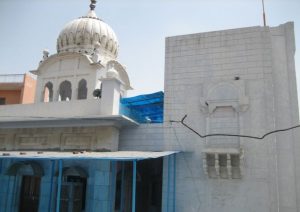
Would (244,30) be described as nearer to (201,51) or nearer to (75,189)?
(201,51)

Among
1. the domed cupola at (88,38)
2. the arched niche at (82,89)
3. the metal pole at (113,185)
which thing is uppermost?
the domed cupola at (88,38)

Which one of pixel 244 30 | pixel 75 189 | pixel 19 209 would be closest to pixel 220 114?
pixel 244 30

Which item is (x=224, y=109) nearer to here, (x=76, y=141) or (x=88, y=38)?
(x=76, y=141)

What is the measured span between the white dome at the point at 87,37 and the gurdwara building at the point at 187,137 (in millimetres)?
4105

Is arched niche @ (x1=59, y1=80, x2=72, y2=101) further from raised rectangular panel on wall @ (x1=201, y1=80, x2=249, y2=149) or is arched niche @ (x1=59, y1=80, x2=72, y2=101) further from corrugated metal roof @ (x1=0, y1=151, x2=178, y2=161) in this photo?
raised rectangular panel on wall @ (x1=201, y1=80, x2=249, y2=149)

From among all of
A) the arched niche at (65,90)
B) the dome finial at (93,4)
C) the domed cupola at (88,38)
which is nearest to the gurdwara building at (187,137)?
the arched niche at (65,90)

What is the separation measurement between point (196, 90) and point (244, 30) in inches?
89.9

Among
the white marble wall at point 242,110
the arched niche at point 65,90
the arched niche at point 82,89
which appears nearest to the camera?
the white marble wall at point 242,110

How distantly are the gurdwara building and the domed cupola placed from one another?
4.05 m

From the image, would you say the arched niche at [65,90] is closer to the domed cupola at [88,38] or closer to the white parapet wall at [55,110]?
the domed cupola at [88,38]

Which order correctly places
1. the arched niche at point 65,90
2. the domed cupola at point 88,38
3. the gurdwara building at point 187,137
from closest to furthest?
the gurdwara building at point 187,137 → the arched niche at point 65,90 → the domed cupola at point 88,38

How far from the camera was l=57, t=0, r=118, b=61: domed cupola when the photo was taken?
13.2m

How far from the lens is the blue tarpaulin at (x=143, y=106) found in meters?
9.62

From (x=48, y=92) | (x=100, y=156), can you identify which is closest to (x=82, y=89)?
(x=48, y=92)
